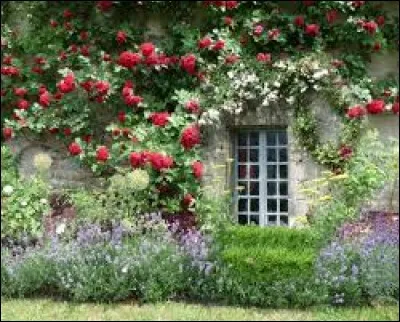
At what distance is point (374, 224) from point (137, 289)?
2.33 meters

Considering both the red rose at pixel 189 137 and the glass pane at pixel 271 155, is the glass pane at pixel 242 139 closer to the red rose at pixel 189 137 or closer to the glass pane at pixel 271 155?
the glass pane at pixel 271 155

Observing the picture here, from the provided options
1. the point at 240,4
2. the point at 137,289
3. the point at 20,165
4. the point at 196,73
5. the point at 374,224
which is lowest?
the point at 137,289

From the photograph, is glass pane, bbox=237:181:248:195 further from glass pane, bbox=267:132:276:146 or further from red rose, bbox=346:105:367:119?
red rose, bbox=346:105:367:119

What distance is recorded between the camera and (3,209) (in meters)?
7.65

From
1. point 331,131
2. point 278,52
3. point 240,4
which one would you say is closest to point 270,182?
point 331,131

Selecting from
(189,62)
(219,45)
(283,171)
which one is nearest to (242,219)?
(283,171)

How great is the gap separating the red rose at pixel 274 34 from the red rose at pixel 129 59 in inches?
56.3

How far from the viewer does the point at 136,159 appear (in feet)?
25.0

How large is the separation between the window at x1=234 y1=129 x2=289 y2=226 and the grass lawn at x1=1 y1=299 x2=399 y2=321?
247 cm

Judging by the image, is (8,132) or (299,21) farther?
(8,132)

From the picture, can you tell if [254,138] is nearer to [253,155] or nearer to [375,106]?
[253,155]

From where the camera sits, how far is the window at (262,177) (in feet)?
27.0

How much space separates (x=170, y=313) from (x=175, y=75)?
3579 millimetres

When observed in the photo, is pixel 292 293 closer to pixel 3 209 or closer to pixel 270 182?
pixel 270 182
